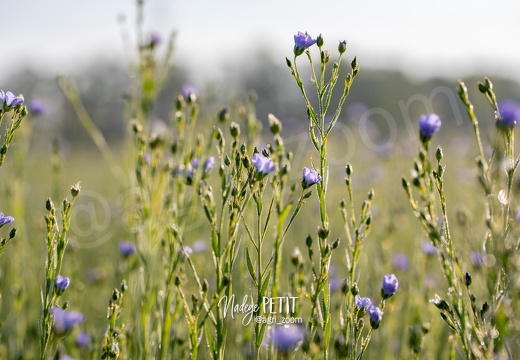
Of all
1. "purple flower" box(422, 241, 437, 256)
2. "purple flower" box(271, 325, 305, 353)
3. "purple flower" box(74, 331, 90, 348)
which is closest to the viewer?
"purple flower" box(271, 325, 305, 353)

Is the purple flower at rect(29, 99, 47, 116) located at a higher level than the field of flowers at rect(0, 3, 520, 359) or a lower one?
higher

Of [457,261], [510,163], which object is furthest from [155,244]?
[510,163]

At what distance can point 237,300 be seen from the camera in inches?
81.0

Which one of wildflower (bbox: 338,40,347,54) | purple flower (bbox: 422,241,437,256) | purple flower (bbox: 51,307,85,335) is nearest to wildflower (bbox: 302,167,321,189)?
wildflower (bbox: 338,40,347,54)

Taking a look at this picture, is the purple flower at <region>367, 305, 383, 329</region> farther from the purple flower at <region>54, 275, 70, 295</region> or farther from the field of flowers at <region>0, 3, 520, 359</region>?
the purple flower at <region>54, 275, 70, 295</region>

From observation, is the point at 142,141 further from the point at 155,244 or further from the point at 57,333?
the point at 57,333

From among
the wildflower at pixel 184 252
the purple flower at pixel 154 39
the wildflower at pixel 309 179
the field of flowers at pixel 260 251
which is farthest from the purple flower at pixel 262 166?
the purple flower at pixel 154 39

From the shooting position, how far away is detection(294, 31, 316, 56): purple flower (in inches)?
59.7

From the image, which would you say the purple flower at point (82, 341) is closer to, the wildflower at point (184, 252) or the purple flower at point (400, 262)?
the wildflower at point (184, 252)

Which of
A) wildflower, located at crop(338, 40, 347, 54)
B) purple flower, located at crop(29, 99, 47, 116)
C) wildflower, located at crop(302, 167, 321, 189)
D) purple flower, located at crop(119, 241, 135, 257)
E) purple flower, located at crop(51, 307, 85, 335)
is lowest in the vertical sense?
purple flower, located at crop(51, 307, 85, 335)

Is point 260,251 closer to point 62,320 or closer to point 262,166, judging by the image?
point 262,166

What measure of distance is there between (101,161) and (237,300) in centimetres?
873

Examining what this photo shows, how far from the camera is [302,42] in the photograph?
1.52m

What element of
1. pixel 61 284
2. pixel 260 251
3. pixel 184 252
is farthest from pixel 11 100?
pixel 260 251
